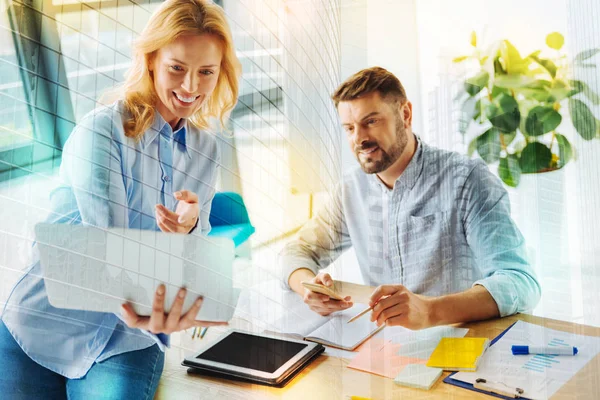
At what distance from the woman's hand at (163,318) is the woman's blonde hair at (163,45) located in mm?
297

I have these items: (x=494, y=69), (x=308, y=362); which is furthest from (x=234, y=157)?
(x=494, y=69)

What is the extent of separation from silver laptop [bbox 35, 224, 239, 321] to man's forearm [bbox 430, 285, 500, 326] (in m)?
0.36

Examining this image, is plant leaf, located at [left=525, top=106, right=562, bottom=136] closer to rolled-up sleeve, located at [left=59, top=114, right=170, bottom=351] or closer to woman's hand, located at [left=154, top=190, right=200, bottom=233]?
woman's hand, located at [left=154, top=190, right=200, bottom=233]

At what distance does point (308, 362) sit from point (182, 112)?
490 mm

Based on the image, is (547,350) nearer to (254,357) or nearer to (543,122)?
(543,122)

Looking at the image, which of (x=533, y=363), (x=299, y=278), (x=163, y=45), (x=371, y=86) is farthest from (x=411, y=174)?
(x=163, y=45)

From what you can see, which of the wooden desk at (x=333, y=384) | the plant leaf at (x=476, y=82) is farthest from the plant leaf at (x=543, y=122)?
the wooden desk at (x=333, y=384)

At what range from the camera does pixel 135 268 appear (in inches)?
41.1

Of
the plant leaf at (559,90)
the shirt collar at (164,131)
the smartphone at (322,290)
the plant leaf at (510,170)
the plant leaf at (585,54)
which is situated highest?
the plant leaf at (585,54)

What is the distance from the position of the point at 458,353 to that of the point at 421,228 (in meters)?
0.23

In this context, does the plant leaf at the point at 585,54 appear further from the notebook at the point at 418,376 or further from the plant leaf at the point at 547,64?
the notebook at the point at 418,376

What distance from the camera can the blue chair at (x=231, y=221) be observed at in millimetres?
1058

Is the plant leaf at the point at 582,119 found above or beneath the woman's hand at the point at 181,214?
above

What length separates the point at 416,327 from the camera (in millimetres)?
1065
